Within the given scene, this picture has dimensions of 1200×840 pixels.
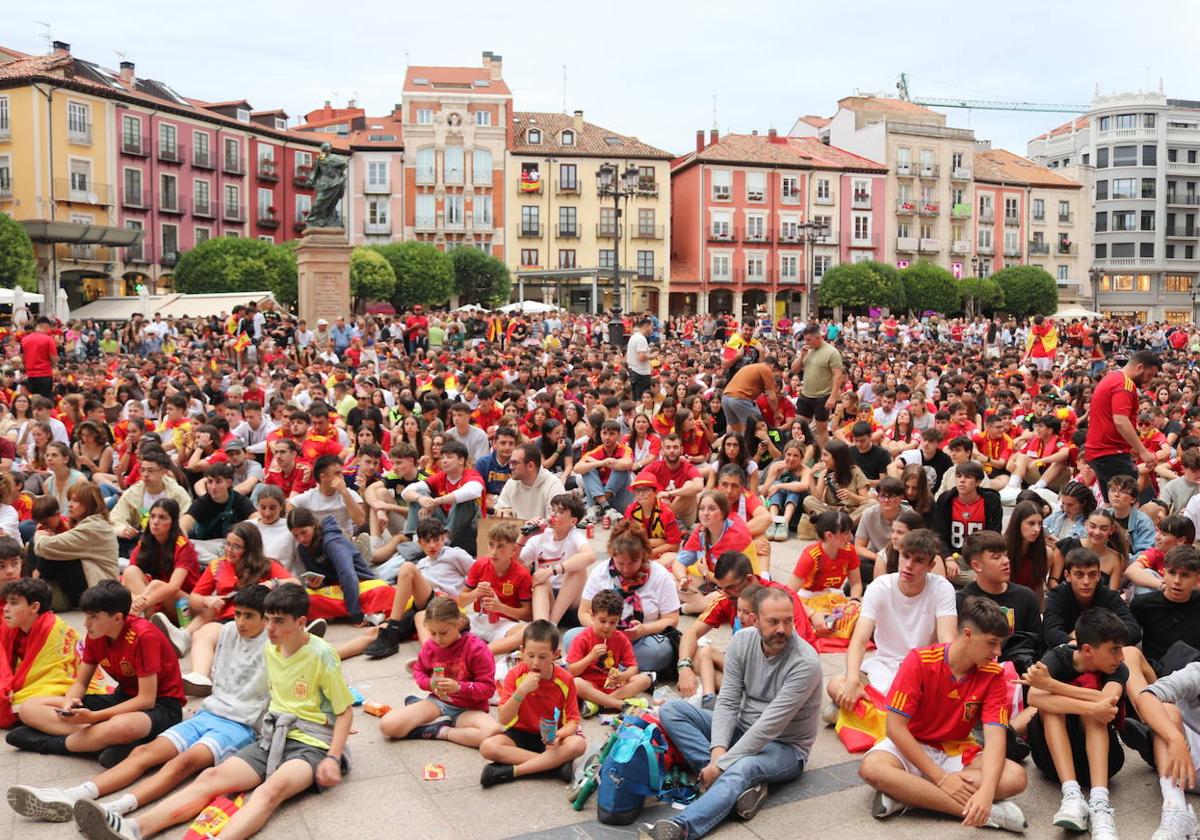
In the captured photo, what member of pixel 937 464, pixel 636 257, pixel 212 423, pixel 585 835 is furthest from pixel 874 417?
pixel 636 257

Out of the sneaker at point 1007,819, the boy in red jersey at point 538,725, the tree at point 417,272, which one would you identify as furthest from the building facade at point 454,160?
the sneaker at point 1007,819

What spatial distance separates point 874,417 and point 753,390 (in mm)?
2564

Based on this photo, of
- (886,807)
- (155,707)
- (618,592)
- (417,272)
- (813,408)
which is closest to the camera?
(886,807)

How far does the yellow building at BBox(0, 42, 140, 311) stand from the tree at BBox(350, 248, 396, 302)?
969 cm

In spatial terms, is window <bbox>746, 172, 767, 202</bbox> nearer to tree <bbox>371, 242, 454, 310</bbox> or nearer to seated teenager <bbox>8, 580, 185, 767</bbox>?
tree <bbox>371, 242, 454, 310</bbox>

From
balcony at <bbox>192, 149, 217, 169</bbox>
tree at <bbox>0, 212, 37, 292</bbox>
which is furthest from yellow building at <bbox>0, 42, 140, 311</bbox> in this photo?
balcony at <bbox>192, 149, 217, 169</bbox>

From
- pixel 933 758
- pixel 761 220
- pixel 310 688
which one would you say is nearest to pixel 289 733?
pixel 310 688

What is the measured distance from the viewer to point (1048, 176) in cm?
7469

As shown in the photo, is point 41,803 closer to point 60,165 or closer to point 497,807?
point 497,807

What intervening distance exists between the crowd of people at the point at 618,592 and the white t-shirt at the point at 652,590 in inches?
0.7

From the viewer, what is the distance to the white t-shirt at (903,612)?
6.08 metres

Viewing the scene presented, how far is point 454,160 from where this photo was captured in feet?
203

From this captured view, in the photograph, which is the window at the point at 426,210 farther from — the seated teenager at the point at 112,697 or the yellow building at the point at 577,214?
the seated teenager at the point at 112,697

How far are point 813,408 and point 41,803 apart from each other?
984cm
